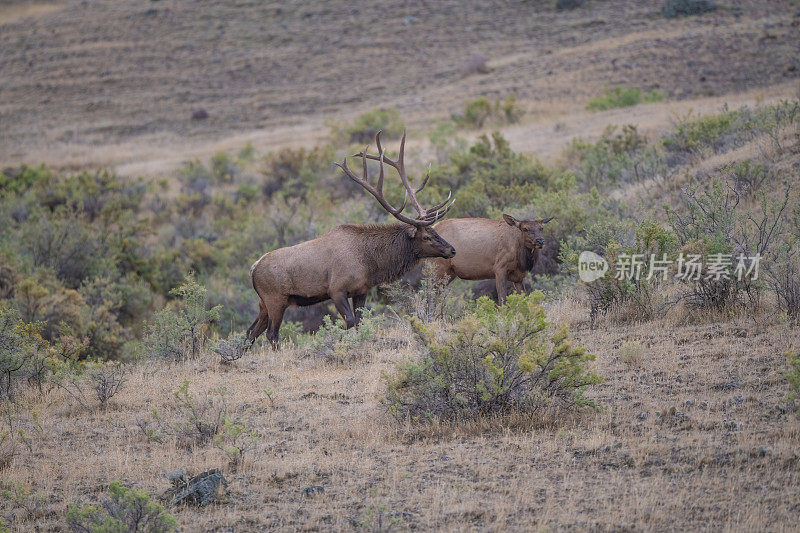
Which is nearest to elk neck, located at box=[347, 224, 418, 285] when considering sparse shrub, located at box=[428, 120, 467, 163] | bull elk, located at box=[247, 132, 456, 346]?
bull elk, located at box=[247, 132, 456, 346]

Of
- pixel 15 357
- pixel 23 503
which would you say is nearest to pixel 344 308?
pixel 15 357

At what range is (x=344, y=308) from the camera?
36.6 ft

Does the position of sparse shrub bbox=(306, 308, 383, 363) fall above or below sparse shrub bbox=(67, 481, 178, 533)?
below

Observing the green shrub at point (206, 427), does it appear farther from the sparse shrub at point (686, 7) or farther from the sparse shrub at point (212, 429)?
the sparse shrub at point (686, 7)

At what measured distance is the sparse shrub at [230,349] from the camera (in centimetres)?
1023

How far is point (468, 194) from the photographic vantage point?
56.0 ft

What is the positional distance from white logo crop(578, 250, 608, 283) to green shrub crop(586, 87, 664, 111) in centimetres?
2008

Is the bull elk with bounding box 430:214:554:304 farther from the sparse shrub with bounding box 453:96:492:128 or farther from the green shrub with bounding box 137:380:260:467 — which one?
the sparse shrub with bounding box 453:96:492:128

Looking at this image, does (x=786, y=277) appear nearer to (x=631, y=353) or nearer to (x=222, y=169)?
(x=631, y=353)

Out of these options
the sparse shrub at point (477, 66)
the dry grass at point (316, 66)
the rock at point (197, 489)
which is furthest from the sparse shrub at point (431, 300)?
the sparse shrub at point (477, 66)

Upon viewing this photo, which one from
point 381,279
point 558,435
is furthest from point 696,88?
point 558,435

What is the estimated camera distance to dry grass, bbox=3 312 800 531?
18.5ft

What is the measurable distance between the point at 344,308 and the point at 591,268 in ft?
11.2

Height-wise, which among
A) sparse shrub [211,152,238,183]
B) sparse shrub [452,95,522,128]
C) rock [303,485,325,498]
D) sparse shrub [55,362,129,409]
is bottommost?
sparse shrub [211,152,238,183]
